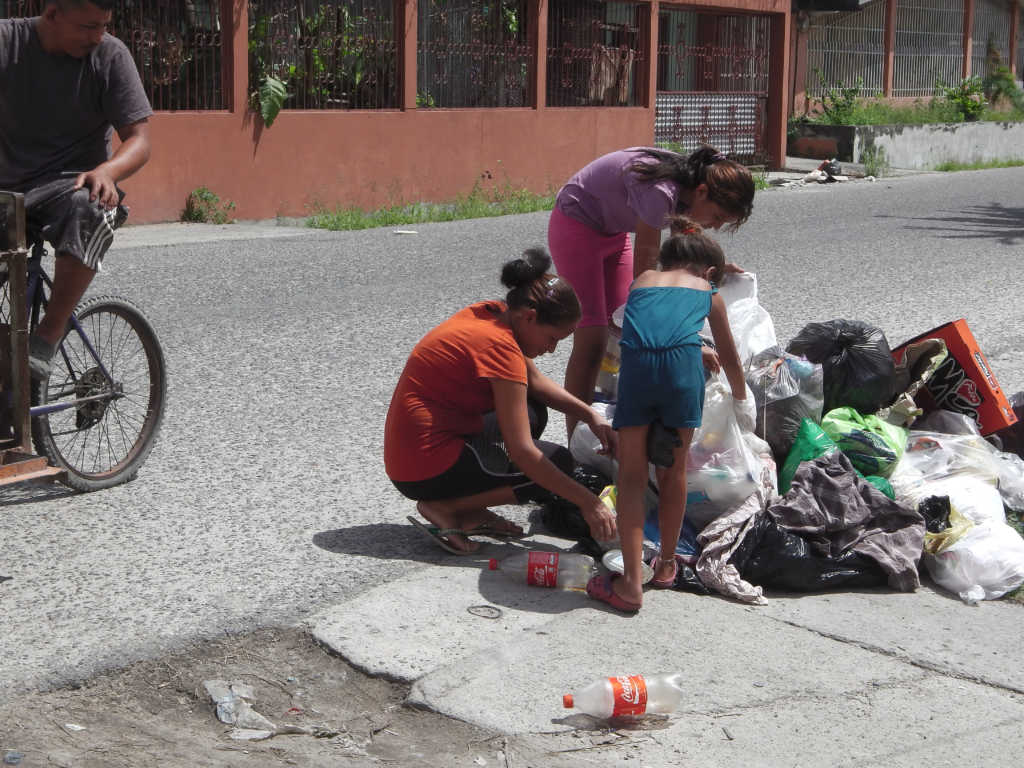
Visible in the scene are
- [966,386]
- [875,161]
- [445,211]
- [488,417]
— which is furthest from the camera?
[875,161]

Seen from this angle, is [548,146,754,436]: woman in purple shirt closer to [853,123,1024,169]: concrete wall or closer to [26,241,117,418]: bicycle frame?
[26,241,117,418]: bicycle frame

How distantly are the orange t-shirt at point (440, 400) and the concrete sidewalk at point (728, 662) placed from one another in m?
0.38

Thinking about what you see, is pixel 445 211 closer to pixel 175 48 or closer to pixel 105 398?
pixel 175 48

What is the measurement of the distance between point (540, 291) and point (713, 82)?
18.8 m

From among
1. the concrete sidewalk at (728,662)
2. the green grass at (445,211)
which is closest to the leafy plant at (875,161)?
the green grass at (445,211)

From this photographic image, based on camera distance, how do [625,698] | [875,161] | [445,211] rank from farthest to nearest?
[875,161], [445,211], [625,698]

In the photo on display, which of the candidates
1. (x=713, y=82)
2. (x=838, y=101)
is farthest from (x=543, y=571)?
(x=838, y=101)

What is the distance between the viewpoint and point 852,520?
4.54 metres

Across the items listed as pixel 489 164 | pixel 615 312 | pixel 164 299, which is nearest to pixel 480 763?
pixel 615 312

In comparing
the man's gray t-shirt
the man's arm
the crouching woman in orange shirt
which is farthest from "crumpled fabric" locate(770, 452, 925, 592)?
the man's gray t-shirt

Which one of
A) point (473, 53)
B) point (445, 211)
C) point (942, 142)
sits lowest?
point (445, 211)

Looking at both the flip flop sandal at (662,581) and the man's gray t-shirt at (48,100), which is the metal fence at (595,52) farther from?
the flip flop sandal at (662,581)

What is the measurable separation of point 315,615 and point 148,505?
47.1 inches

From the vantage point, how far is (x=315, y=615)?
380 cm
